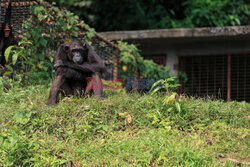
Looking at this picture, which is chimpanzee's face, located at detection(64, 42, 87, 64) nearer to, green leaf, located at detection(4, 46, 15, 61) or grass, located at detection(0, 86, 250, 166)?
grass, located at detection(0, 86, 250, 166)

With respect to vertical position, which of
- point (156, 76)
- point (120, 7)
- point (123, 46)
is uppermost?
point (120, 7)

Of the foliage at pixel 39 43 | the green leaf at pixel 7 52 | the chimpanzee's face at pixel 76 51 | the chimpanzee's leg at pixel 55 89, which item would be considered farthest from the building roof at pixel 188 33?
the chimpanzee's leg at pixel 55 89

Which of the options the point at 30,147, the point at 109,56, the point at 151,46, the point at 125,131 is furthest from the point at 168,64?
the point at 30,147

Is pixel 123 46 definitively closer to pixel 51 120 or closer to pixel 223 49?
pixel 223 49

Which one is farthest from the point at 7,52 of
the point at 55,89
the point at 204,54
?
the point at 204,54

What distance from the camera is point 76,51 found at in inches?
199

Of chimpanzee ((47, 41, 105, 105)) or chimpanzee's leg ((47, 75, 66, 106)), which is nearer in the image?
chimpanzee's leg ((47, 75, 66, 106))

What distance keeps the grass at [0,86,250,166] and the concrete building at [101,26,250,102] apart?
4356mm

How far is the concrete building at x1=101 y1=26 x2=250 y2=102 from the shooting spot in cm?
934

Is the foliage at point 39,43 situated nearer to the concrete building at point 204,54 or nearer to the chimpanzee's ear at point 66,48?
the chimpanzee's ear at point 66,48

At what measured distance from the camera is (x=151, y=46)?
35.3ft

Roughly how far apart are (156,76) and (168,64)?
1.25 m

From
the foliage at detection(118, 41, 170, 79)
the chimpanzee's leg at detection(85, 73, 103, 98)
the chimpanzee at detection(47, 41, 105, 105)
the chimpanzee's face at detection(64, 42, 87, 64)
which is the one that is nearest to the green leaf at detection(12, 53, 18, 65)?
the chimpanzee at detection(47, 41, 105, 105)

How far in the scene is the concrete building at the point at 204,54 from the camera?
934cm
